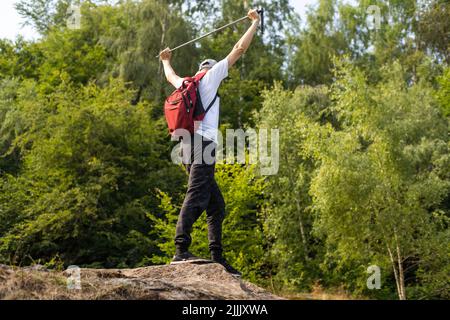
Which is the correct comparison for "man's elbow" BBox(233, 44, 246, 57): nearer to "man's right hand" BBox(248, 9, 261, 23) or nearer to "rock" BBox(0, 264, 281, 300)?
"man's right hand" BBox(248, 9, 261, 23)

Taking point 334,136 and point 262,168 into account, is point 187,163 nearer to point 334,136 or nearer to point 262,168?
point 334,136

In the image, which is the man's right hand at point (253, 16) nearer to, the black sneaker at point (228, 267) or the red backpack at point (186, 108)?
the red backpack at point (186, 108)

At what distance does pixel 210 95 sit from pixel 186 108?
10.1 inches

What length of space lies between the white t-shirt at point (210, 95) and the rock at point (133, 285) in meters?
1.11

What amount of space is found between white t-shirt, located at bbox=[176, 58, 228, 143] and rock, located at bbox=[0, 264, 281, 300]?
111cm

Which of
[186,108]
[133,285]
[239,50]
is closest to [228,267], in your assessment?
[186,108]

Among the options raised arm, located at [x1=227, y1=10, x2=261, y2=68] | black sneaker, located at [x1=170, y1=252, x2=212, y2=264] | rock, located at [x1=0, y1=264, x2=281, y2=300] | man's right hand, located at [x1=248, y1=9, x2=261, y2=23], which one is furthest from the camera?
man's right hand, located at [x1=248, y1=9, x2=261, y2=23]

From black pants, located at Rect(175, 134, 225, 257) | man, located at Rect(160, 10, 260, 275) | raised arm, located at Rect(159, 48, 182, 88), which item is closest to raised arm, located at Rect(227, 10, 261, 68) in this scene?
man, located at Rect(160, 10, 260, 275)

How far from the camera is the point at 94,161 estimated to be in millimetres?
23969

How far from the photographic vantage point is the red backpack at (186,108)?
5.51 metres

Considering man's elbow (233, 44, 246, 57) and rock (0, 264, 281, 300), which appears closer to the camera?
rock (0, 264, 281, 300)

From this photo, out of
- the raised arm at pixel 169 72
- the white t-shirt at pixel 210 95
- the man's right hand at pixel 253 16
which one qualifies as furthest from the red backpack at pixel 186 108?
the man's right hand at pixel 253 16

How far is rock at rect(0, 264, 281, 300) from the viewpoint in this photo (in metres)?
3.96

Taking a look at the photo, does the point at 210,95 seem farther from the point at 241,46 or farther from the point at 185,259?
the point at 185,259
